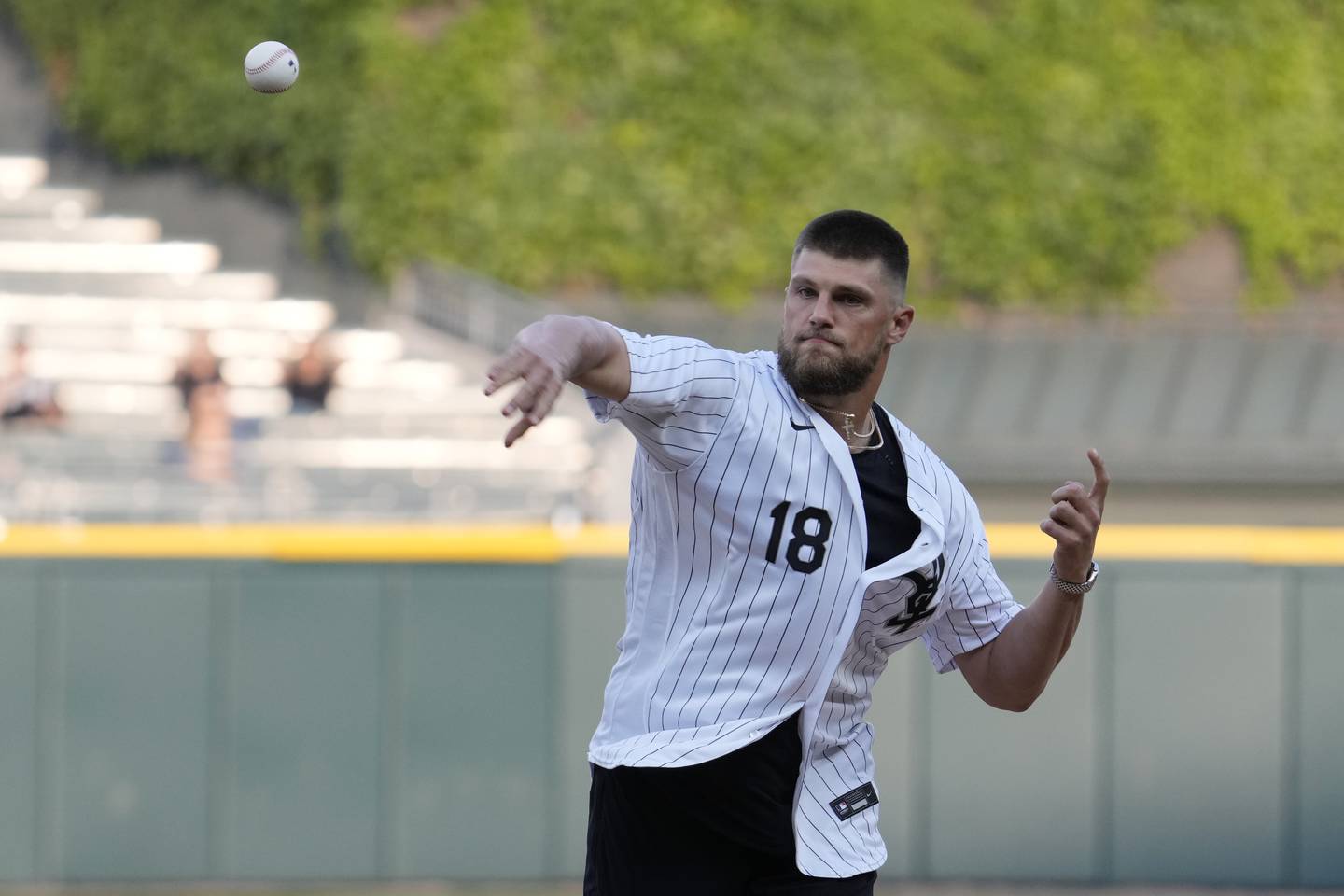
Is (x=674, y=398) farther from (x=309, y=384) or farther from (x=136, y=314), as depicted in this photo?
(x=136, y=314)

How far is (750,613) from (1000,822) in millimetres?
6118

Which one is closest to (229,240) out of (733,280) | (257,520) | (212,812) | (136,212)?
(136,212)

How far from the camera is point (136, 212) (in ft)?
64.7

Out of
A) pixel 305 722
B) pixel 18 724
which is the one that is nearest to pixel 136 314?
pixel 18 724

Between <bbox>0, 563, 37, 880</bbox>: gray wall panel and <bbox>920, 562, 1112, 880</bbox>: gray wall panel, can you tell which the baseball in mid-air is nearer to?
<bbox>0, 563, 37, 880</bbox>: gray wall panel

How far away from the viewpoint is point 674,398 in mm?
3141

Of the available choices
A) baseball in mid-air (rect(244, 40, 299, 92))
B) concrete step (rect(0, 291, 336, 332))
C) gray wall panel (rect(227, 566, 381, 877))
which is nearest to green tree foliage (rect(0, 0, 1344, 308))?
concrete step (rect(0, 291, 336, 332))

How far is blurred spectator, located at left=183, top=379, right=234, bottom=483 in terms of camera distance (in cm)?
1131

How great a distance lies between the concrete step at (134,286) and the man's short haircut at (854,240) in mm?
13780

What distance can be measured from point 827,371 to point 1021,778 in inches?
241

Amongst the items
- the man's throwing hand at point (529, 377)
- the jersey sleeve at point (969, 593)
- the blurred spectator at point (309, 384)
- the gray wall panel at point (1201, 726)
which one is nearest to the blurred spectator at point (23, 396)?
the blurred spectator at point (309, 384)

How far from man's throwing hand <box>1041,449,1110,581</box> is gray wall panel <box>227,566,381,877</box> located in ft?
19.8

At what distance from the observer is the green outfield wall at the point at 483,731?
29.4 ft

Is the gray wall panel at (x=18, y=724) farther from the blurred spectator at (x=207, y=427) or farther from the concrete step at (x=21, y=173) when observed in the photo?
the concrete step at (x=21, y=173)
